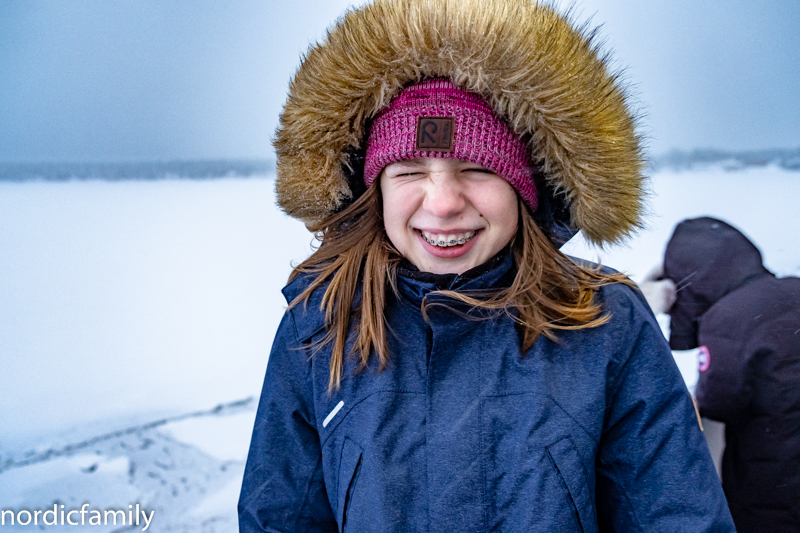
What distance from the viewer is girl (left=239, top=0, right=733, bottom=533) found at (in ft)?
2.96

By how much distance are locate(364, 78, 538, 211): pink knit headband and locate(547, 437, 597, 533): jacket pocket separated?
0.43m

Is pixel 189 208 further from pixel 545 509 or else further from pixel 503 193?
pixel 545 509

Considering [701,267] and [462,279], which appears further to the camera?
[701,267]

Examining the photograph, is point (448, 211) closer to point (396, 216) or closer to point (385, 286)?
point (396, 216)

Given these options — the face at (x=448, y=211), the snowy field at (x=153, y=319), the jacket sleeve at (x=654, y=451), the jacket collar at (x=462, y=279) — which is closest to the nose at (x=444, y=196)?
the face at (x=448, y=211)

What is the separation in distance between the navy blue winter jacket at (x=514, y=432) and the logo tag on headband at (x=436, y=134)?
236 mm

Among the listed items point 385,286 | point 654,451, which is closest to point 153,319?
point 385,286

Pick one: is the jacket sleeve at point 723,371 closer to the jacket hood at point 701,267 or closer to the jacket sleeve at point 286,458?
the jacket hood at point 701,267

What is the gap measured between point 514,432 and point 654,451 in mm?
238

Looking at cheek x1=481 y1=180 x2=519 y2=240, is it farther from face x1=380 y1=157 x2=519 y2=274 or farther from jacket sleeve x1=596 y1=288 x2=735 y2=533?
jacket sleeve x1=596 y1=288 x2=735 y2=533

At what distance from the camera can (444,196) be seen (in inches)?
35.2

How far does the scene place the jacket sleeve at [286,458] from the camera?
1023 millimetres

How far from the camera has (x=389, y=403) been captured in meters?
0.95

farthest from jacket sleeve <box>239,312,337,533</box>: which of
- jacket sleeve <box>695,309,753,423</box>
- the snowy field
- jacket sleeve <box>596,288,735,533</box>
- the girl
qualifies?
jacket sleeve <box>695,309,753,423</box>
